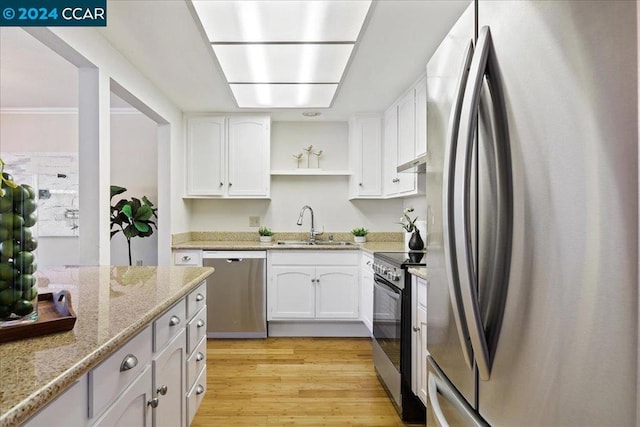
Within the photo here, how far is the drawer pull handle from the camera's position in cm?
102

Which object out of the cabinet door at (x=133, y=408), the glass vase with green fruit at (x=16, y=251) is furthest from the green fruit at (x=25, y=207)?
the cabinet door at (x=133, y=408)

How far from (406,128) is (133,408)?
2788 millimetres

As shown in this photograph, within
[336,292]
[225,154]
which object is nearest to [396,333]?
[336,292]

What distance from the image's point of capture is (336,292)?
3.64 m

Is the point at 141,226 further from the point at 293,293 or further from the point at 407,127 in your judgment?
the point at 407,127

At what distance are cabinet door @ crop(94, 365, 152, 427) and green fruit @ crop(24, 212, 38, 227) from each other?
507 millimetres

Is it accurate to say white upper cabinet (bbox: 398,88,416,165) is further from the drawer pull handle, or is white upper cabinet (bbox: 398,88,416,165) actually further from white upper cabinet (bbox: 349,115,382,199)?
the drawer pull handle

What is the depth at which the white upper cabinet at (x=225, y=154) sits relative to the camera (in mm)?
3857

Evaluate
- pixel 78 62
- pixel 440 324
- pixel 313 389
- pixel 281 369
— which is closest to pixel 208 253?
pixel 281 369

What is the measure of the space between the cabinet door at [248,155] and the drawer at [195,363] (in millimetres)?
2098

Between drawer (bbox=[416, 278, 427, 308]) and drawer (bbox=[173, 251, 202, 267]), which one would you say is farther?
drawer (bbox=[173, 251, 202, 267])

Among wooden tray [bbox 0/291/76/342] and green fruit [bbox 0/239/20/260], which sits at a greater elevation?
green fruit [bbox 0/239/20/260]

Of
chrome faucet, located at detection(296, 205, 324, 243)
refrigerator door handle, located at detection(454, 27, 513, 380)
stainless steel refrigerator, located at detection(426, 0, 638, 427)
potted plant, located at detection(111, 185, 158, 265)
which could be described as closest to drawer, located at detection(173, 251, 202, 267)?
potted plant, located at detection(111, 185, 158, 265)

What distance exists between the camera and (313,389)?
101 inches
